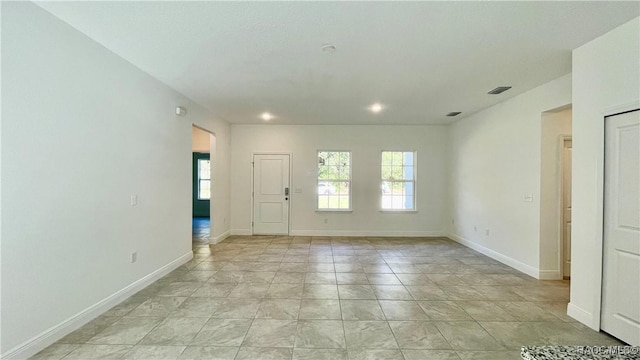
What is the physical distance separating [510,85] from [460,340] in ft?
10.7

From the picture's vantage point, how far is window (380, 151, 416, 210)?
260 inches

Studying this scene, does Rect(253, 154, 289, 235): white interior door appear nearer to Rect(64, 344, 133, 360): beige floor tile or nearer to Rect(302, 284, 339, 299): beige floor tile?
Rect(302, 284, 339, 299): beige floor tile

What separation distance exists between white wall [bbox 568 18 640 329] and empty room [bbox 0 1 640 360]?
2cm

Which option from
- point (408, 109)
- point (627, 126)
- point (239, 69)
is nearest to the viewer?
point (627, 126)

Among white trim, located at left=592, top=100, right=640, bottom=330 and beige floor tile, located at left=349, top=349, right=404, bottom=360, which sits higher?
white trim, located at left=592, top=100, right=640, bottom=330

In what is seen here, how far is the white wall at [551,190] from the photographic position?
12.4ft

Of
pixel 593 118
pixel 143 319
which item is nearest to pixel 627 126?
pixel 593 118

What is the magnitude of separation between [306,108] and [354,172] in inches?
86.4

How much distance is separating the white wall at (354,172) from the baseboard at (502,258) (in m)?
0.92

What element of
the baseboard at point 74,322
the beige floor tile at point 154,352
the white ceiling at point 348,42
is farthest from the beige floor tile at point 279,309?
the white ceiling at point 348,42

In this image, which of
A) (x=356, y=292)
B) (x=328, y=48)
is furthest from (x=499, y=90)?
(x=356, y=292)

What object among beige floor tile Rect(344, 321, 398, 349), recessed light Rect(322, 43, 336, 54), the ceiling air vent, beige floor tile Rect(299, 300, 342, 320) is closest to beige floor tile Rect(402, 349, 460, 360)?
beige floor tile Rect(344, 321, 398, 349)

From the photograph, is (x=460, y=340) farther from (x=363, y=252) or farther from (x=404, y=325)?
(x=363, y=252)

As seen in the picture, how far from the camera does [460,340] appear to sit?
230 cm
